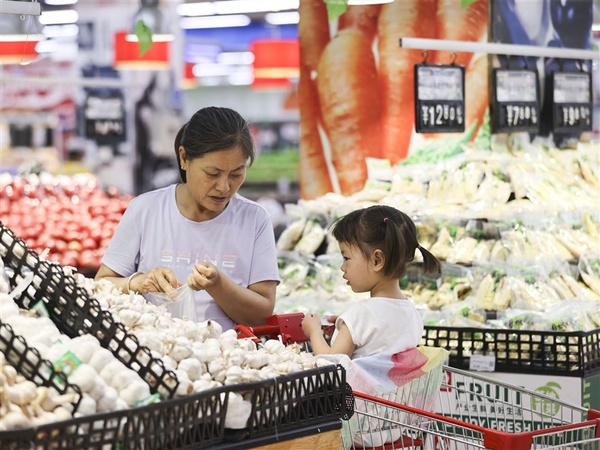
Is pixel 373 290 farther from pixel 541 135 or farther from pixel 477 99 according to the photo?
pixel 541 135

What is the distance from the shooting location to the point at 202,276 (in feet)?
10.7

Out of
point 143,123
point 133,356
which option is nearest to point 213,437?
point 133,356

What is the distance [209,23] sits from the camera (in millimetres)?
22141

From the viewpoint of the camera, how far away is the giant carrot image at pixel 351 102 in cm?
611

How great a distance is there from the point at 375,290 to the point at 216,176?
0.64m

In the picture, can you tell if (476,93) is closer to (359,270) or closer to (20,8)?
(359,270)

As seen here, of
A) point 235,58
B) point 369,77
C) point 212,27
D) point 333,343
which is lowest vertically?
point 333,343

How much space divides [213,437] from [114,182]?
13.4 m

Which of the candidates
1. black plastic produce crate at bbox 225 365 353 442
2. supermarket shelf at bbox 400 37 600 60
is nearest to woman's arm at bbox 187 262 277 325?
black plastic produce crate at bbox 225 365 353 442

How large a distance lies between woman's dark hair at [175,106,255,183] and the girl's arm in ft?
2.07

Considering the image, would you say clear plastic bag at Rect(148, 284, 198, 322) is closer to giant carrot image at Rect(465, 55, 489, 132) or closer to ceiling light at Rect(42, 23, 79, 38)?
giant carrot image at Rect(465, 55, 489, 132)

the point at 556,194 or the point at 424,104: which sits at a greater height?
the point at 424,104

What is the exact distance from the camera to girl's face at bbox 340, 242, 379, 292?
11.1 ft

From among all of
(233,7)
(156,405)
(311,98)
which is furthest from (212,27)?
(156,405)
